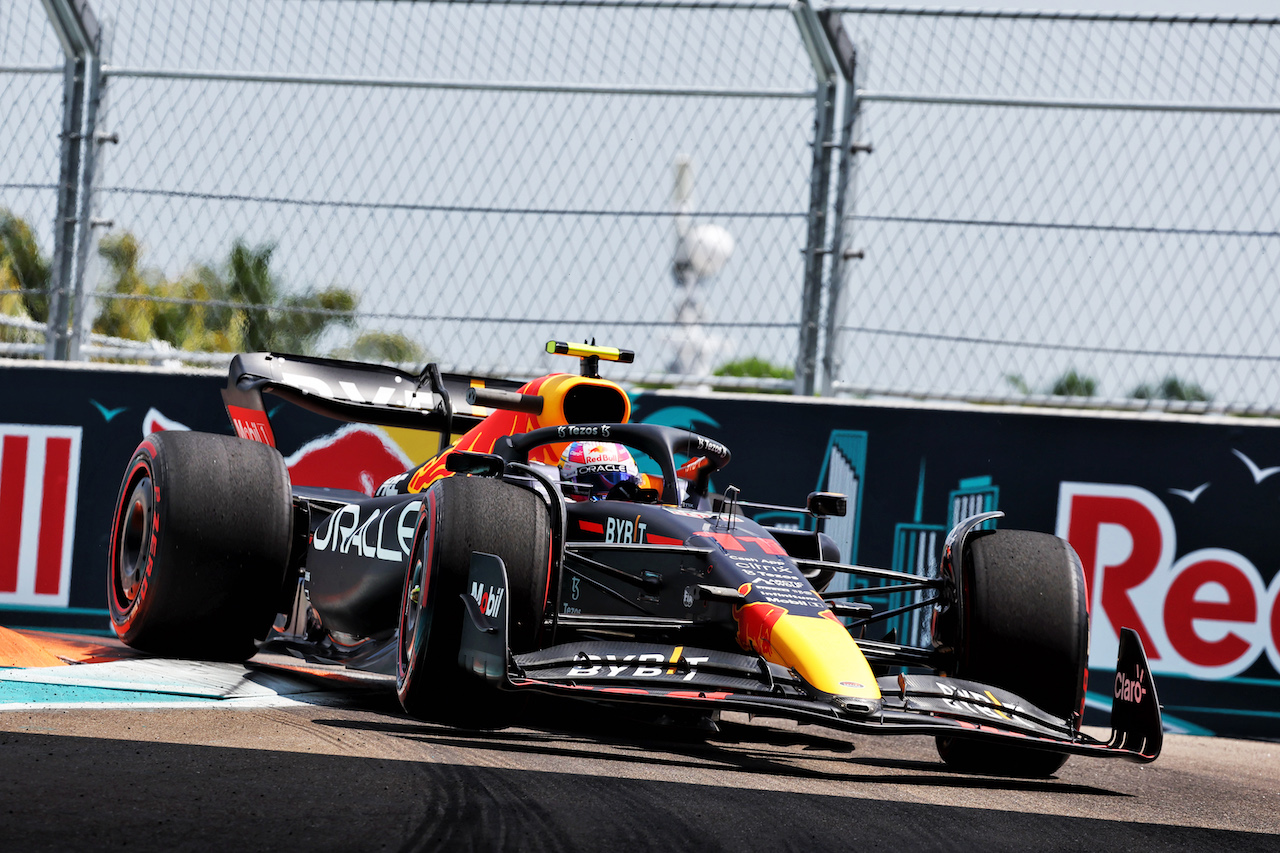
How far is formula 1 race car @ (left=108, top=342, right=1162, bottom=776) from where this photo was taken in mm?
4090

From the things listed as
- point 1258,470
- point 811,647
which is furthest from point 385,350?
point 1258,470

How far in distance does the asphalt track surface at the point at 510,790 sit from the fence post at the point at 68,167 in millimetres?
2875

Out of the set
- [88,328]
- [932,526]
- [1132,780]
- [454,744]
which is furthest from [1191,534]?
[88,328]

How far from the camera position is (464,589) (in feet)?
13.9

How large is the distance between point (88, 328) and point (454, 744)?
4.36m

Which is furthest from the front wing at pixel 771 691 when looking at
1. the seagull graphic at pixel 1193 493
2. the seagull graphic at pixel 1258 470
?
the seagull graphic at pixel 1258 470

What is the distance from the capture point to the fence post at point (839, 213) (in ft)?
22.2

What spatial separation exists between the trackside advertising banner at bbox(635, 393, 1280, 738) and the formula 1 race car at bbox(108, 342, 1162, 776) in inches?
33.8

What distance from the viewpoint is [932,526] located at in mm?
6480

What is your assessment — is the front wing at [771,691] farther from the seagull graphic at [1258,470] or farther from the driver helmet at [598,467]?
the seagull graphic at [1258,470]

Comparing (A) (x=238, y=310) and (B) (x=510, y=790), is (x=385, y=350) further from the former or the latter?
(B) (x=510, y=790)

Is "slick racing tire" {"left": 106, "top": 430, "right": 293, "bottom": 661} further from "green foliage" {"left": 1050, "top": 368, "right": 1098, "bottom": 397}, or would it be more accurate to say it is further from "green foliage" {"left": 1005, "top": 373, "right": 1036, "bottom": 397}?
"green foliage" {"left": 1050, "top": 368, "right": 1098, "bottom": 397}

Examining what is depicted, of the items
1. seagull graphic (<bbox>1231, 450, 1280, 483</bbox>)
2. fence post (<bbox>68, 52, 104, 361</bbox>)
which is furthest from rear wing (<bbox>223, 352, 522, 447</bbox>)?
seagull graphic (<bbox>1231, 450, 1280, 483</bbox>)

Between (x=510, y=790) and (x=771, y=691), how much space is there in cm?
95
